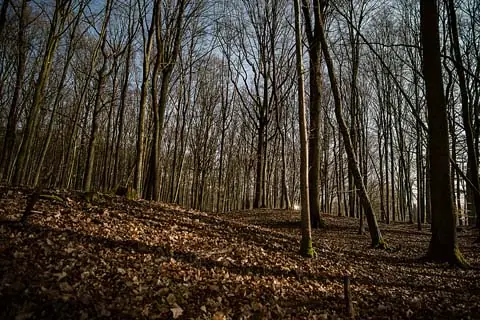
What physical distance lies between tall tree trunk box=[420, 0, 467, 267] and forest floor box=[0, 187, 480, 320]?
1.77ft

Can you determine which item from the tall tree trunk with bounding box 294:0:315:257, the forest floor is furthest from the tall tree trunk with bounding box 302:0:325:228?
the forest floor

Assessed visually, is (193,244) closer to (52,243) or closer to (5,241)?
(52,243)

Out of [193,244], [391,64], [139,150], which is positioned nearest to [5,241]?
[193,244]

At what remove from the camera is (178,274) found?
4.18 meters

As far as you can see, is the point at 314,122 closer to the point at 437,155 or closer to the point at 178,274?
the point at 437,155

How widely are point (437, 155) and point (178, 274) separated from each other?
265 inches

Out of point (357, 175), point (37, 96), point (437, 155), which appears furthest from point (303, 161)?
point (37, 96)

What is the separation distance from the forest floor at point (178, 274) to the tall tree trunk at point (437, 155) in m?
0.54

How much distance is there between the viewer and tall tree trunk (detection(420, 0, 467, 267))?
6918 millimetres

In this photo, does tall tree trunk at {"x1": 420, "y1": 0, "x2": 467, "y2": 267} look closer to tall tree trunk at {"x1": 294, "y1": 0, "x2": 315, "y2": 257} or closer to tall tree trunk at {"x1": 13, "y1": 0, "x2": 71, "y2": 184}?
tall tree trunk at {"x1": 294, "y1": 0, "x2": 315, "y2": 257}

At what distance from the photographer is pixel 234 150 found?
3175 centimetres

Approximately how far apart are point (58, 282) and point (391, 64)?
2234 centimetres

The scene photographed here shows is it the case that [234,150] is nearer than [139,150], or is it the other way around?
[139,150]

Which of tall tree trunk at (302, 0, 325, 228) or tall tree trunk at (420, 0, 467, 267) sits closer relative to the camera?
tall tree trunk at (420, 0, 467, 267)
